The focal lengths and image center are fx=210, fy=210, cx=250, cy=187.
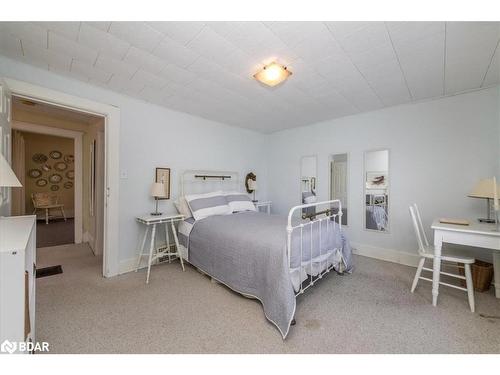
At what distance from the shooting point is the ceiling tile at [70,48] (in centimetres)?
167

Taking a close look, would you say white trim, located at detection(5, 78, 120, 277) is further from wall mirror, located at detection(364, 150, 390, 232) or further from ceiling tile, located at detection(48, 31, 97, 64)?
wall mirror, located at detection(364, 150, 390, 232)

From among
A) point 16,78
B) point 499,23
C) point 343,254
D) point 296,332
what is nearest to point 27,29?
point 16,78

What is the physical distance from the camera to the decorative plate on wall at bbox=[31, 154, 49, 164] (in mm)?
5758

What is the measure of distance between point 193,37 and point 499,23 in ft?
7.25

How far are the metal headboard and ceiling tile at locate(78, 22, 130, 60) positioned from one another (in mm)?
1793

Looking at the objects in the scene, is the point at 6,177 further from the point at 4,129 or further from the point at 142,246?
the point at 142,246

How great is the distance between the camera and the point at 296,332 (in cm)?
162

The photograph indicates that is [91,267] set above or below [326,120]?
below

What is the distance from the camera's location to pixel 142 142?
2.88 m

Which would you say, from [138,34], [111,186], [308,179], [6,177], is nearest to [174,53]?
[138,34]

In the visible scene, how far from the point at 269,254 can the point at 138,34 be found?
205cm

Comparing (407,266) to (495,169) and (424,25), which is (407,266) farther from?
(424,25)

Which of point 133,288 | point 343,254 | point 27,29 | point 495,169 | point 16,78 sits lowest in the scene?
point 133,288

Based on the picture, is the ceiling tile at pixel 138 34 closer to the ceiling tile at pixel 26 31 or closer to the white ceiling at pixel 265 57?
the white ceiling at pixel 265 57
